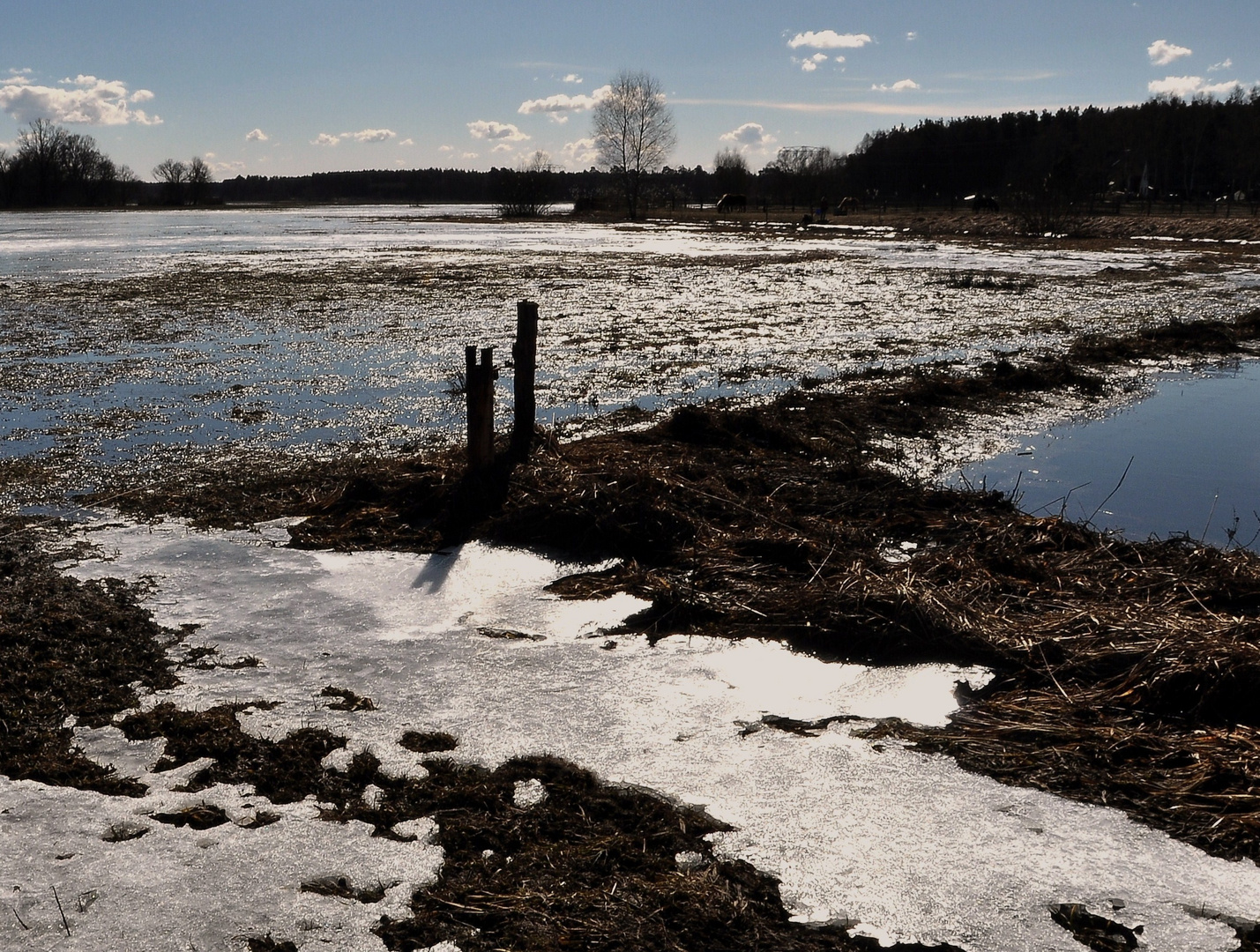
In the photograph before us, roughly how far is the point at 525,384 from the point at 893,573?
3.44 meters

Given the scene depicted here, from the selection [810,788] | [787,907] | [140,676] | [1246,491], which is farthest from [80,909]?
[1246,491]

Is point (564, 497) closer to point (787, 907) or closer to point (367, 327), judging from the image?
point (787, 907)

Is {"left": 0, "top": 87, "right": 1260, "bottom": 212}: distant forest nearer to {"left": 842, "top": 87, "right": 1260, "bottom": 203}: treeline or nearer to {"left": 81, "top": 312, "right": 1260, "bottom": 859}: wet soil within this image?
{"left": 842, "top": 87, "right": 1260, "bottom": 203}: treeline

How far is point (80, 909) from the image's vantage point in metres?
2.85

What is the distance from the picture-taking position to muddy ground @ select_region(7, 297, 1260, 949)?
310 cm

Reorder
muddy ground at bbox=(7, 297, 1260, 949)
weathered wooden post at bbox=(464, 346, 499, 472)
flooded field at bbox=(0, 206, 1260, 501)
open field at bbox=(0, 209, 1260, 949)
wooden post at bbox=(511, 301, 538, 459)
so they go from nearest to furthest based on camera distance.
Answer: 1. open field at bbox=(0, 209, 1260, 949)
2. muddy ground at bbox=(7, 297, 1260, 949)
3. weathered wooden post at bbox=(464, 346, 499, 472)
4. wooden post at bbox=(511, 301, 538, 459)
5. flooded field at bbox=(0, 206, 1260, 501)

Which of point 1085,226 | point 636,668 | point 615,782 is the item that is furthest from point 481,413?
point 1085,226

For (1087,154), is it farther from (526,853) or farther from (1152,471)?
(526,853)

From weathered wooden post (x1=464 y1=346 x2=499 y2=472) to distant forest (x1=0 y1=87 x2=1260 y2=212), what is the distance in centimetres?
6185

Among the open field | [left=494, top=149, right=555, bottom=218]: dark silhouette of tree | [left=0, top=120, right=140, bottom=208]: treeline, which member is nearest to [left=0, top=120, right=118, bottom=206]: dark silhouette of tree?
[left=0, top=120, right=140, bottom=208]: treeline

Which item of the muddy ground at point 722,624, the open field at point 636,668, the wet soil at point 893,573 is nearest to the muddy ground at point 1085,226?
the wet soil at point 893,573

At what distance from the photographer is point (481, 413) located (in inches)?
269

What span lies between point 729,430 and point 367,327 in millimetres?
9276

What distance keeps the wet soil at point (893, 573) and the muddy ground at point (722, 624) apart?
1cm
